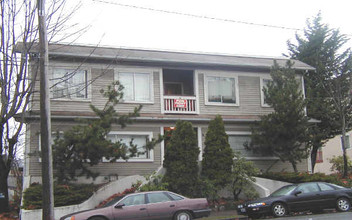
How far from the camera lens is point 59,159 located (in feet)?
56.5

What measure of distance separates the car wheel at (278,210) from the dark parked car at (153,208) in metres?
Answer: 2.78

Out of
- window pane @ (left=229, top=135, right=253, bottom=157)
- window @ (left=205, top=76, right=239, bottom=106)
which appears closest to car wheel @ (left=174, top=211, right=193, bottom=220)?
window pane @ (left=229, top=135, right=253, bottom=157)

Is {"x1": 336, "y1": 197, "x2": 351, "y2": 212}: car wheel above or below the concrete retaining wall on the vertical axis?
below

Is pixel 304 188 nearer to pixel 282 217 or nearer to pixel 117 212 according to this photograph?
pixel 282 217

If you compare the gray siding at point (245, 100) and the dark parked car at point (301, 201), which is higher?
the gray siding at point (245, 100)

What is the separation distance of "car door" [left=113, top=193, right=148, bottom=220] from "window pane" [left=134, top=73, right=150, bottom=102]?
7.87 meters

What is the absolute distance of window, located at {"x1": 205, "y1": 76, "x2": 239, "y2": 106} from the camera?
23469 millimetres

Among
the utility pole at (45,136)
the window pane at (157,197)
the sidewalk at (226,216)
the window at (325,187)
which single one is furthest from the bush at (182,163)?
the utility pole at (45,136)

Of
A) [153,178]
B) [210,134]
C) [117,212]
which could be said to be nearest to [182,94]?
[210,134]

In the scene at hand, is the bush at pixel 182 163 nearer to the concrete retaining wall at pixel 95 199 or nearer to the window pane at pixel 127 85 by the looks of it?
the concrete retaining wall at pixel 95 199

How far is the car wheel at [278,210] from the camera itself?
651 inches

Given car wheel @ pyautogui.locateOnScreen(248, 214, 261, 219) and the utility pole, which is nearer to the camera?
the utility pole

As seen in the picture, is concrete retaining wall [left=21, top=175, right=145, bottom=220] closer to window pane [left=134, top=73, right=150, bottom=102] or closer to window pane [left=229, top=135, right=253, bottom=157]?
window pane [left=134, top=73, right=150, bottom=102]

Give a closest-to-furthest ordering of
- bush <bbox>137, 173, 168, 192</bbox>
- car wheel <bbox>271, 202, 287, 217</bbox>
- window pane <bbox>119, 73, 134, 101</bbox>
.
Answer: car wheel <bbox>271, 202, 287, 217</bbox> → bush <bbox>137, 173, 168, 192</bbox> → window pane <bbox>119, 73, 134, 101</bbox>
